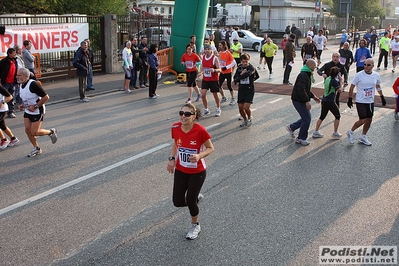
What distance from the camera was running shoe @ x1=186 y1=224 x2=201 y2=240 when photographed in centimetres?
523

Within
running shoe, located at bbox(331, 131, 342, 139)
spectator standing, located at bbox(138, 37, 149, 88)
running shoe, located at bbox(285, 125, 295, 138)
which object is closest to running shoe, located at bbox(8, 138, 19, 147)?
running shoe, located at bbox(285, 125, 295, 138)

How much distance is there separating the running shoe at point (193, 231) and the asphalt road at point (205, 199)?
85 millimetres

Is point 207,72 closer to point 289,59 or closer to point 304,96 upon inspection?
point 304,96

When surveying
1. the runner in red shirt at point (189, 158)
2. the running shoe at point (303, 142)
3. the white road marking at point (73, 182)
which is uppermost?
the runner in red shirt at point (189, 158)

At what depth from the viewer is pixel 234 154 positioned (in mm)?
8594

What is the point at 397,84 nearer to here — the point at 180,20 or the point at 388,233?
the point at 388,233

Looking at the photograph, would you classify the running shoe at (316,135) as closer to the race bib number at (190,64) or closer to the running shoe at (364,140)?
the running shoe at (364,140)

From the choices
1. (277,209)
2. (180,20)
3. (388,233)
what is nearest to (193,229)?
(277,209)

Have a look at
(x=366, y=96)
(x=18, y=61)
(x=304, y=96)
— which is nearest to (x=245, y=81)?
(x=304, y=96)

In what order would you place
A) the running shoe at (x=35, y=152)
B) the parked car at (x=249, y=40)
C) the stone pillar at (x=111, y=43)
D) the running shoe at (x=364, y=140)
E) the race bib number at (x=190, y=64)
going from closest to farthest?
the running shoe at (x=35, y=152)
the running shoe at (x=364, y=140)
the race bib number at (x=190, y=64)
the stone pillar at (x=111, y=43)
the parked car at (x=249, y=40)

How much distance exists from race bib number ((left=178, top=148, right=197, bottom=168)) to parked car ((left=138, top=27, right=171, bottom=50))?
17392 mm

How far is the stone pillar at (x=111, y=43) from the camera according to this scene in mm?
19281

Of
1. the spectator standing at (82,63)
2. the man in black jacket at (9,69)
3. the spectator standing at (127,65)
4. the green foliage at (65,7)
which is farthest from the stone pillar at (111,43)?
the man in black jacket at (9,69)

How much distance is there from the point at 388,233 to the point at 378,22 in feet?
217
